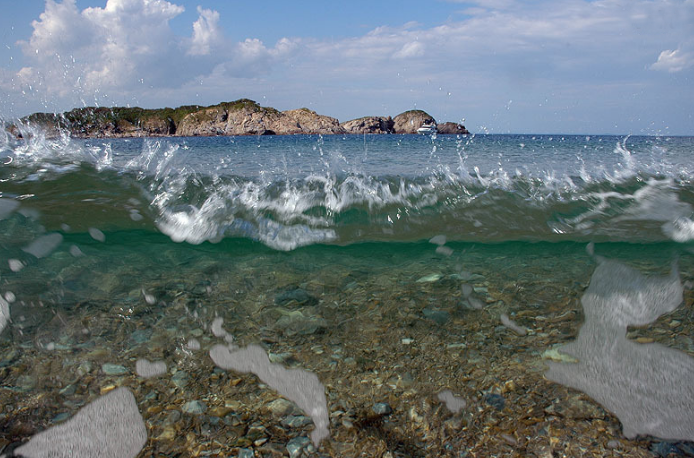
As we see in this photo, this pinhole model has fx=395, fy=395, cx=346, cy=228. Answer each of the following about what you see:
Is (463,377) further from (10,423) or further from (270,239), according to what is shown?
(270,239)

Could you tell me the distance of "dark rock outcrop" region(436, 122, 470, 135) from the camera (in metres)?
95.0

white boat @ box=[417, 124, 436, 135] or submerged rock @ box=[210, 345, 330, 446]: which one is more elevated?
white boat @ box=[417, 124, 436, 135]

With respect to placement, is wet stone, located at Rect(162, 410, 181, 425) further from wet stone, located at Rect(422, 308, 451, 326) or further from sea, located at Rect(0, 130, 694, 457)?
wet stone, located at Rect(422, 308, 451, 326)

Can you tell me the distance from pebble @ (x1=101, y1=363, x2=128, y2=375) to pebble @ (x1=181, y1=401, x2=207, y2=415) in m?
0.60

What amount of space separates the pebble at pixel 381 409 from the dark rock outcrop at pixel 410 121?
348 feet

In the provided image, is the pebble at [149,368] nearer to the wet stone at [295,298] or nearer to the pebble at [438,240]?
the wet stone at [295,298]

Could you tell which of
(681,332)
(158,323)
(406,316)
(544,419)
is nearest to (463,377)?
(544,419)

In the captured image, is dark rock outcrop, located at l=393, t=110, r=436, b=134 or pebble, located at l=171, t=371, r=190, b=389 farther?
dark rock outcrop, located at l=393, t=110, r=436, b=134

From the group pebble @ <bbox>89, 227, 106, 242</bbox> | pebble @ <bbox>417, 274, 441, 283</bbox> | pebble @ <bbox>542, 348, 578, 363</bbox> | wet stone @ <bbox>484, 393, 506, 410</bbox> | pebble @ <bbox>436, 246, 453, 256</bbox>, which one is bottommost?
wet stone @ <bbox>484, 393, 506, 410</bbox>

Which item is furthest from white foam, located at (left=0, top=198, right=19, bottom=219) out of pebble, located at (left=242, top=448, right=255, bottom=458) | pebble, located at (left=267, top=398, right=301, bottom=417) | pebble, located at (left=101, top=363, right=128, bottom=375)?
pebble, located at (left=242, top=448, right=255, bottom=458)

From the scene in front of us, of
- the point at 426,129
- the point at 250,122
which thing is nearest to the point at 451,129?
the point at 426,129

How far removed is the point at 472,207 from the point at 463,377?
149 inches

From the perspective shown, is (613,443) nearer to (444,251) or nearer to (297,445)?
(297,445)

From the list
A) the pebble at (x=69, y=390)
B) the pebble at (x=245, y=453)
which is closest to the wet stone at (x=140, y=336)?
the pebble at (x=69, y=390)
